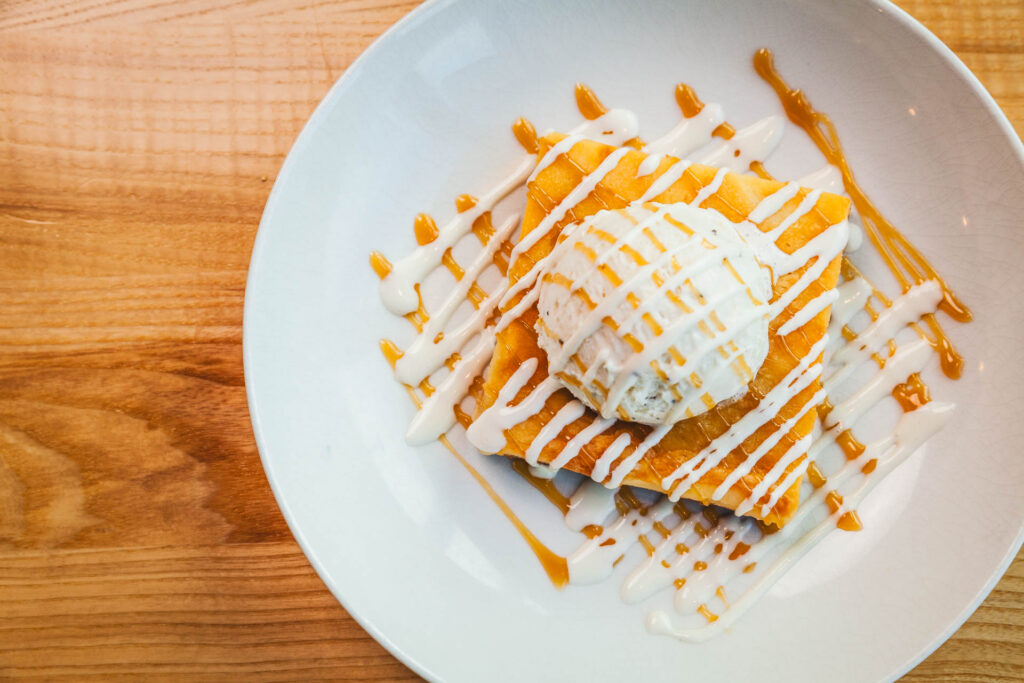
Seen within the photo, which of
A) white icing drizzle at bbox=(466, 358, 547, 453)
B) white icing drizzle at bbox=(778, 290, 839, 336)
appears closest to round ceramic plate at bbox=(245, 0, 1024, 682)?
white icing drizzle at bbox=(466, 358, 547, 453)

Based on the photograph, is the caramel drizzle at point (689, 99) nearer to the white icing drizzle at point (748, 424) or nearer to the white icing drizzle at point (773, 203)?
the white icing drizzle at point (773, 203)

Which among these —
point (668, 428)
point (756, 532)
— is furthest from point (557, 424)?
point (756, 532)

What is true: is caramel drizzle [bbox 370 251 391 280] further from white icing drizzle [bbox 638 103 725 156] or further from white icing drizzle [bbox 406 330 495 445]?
white icing drizzle [bbox 638 103 725 156]

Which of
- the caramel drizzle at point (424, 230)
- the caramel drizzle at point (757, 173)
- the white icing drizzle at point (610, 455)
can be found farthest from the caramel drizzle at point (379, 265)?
the white icing drizzle at point (610, 455)

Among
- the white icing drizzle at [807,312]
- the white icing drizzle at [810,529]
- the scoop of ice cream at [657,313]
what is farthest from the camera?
the white icing drizzle at [810,529]

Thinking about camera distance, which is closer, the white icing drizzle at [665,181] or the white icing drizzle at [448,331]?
the white icing drizzle at [665,181]

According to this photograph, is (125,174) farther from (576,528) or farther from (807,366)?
(807,366)
